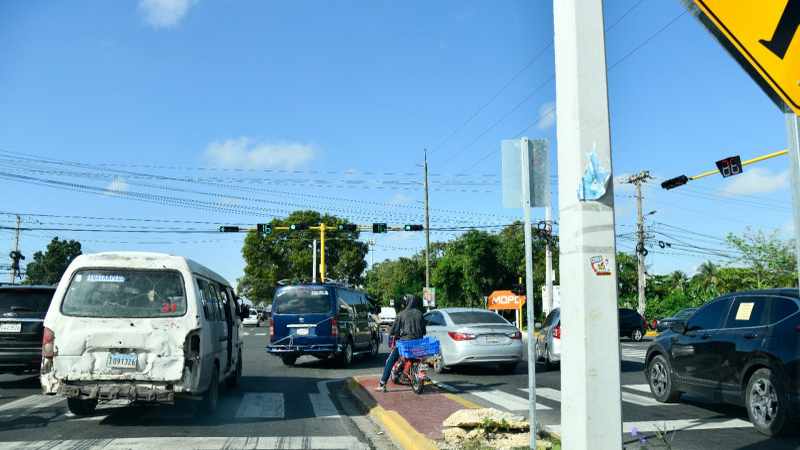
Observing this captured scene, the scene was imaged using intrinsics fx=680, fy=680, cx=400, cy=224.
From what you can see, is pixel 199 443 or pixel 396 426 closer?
pixel 199 443

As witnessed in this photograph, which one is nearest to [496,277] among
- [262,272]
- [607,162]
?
[262,272]

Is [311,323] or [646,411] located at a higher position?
[311,323]

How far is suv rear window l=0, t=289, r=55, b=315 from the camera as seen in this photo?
41.3 ft

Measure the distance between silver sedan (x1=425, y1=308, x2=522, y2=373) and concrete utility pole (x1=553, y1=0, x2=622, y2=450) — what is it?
33.7ft

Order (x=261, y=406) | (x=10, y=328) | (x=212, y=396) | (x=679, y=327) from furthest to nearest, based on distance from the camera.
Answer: (x=10, y=328)
(x=261, y=406)
(x=679, y=327)
(x=212, y=396)

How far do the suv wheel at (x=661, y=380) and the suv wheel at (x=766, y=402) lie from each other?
6.61 feet

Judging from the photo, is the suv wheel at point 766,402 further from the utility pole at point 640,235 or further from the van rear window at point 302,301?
the utility pole at point 640,235

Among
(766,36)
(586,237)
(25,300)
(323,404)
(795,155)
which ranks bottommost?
(323,404)

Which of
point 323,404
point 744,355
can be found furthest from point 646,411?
point 323,404

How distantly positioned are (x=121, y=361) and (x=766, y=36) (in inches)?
300

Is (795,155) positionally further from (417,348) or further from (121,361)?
(417,348)

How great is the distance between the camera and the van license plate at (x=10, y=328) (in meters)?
12.3

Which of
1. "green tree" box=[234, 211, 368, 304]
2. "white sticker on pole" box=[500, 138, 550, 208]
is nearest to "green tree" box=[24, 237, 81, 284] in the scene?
"green tree" box=[234, 211, 368, 304]

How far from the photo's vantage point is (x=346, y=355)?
18.7 m
